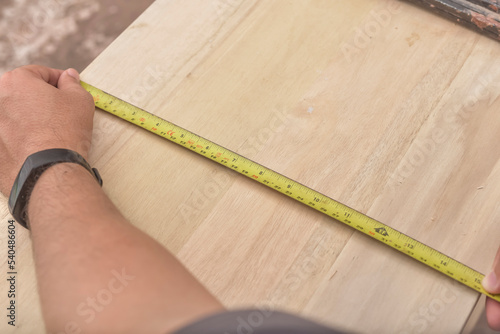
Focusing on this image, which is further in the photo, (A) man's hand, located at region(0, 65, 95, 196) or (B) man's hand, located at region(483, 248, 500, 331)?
(A) man's hand, located at region(0, 65, 95, 196)

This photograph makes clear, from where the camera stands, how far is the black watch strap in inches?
36.6

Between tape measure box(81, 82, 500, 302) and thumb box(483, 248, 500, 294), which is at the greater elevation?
thumb box(483, 248, 500, 294)

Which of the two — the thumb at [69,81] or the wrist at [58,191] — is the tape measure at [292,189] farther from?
the wrist at [58,191]

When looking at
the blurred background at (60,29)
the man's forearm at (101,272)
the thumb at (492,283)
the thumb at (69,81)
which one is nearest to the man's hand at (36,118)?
the thumb at (69,81)

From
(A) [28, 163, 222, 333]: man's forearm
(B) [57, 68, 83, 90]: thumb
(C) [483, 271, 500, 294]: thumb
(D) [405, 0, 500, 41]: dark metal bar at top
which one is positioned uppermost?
(D) [405, 0, 500, 41]: dark metal bar at top

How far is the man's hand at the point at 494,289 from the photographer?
0.85 m

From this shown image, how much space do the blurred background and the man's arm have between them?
100cm

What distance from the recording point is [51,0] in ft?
6.96

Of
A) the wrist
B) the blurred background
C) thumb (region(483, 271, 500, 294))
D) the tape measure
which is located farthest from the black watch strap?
the blurred background

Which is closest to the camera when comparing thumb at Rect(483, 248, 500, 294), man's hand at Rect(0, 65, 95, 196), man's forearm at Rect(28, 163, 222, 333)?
man's forearm at Rect(28, 163, 222, 333)

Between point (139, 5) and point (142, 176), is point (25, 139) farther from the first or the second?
point (139, 5)

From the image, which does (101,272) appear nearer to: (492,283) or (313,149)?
(313,149)

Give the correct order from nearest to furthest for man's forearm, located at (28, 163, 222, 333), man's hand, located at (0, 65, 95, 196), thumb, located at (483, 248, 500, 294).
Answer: man's forearm, located at (28, 163, 222, 333) < thumb, located at (483, 248, 500, 294) < man's hand, located at (0, 65, 95, 196)

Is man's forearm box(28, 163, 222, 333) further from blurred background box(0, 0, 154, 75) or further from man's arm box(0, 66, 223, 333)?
blurred background box(0, 0, 154, 75)
